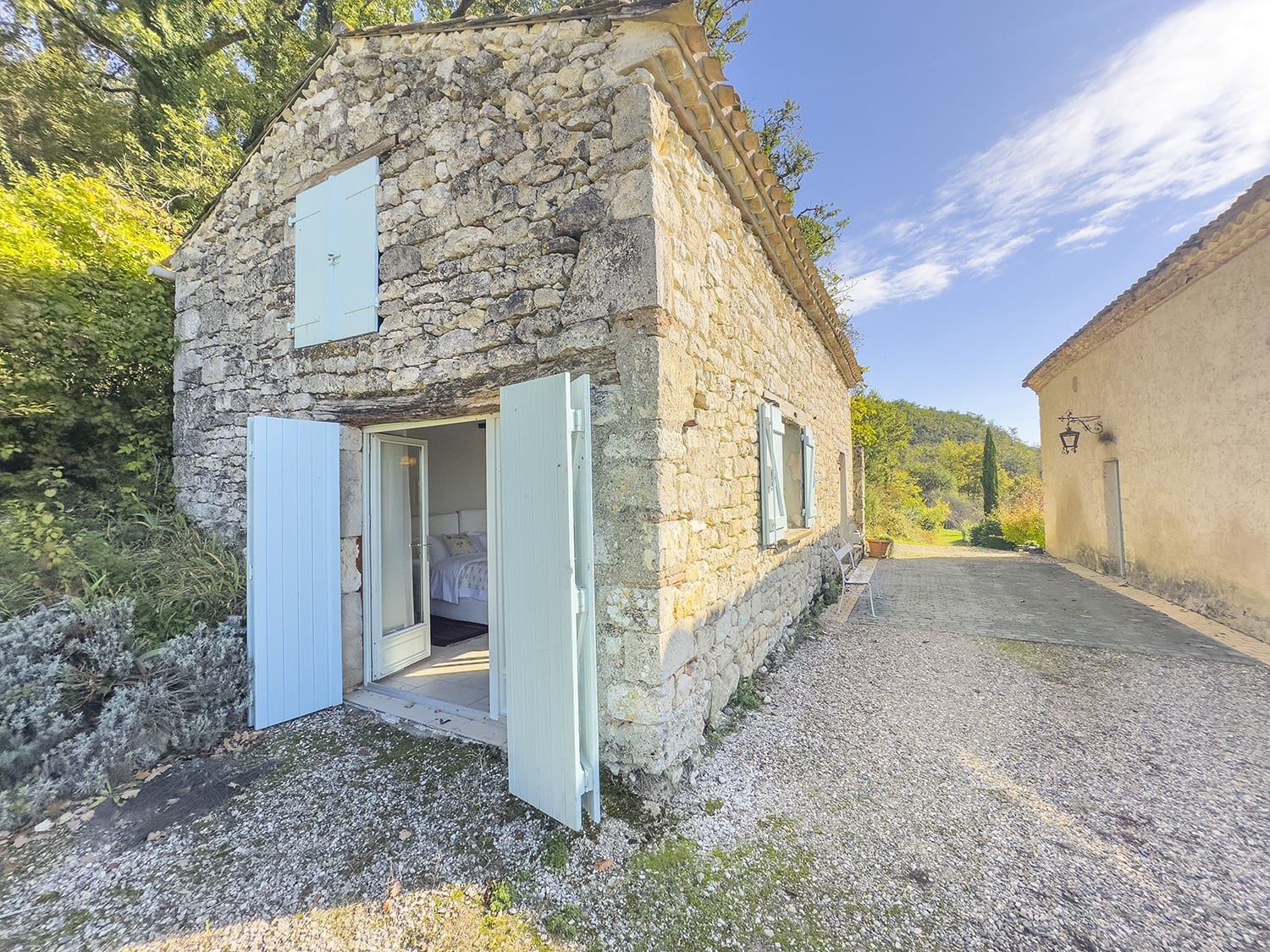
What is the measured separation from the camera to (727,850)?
2.22m

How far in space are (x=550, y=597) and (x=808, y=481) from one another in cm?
444

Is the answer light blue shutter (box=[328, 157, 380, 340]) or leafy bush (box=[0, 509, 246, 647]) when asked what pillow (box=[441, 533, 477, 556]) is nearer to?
leafy bush (box=[0, 509, 246, 647])

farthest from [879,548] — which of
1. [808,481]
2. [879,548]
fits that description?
[808,481]

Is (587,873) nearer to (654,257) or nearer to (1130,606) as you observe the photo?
(654,257)

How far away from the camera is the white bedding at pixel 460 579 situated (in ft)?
18.6

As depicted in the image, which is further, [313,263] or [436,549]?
[436,549]

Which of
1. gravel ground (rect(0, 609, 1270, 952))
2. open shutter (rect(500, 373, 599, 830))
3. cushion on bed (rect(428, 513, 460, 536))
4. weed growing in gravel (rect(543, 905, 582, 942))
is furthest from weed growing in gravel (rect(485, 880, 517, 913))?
cushion on bed (rect(428, 513, 460, 536))

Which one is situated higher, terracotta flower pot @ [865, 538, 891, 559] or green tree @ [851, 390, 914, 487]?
green tree @ [851, 390, 914, 487]

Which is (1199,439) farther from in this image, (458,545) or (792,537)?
(458,545)

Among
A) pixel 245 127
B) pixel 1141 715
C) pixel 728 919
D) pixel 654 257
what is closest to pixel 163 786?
pixel 728 919

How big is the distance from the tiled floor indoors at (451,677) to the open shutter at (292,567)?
0.54 metres

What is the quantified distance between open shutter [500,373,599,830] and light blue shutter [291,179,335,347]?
229 cm

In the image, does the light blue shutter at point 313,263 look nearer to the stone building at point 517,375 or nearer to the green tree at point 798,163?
the stone building at point 517,375

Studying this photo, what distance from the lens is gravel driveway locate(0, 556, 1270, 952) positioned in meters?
1.81
